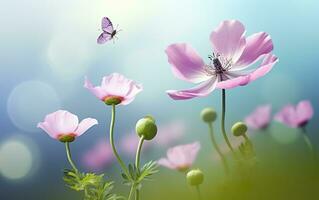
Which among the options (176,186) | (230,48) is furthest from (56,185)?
(230,48)

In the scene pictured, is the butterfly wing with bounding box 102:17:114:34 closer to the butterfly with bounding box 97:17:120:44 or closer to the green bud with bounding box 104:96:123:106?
the butterfly with bounding box 97:17:120:44

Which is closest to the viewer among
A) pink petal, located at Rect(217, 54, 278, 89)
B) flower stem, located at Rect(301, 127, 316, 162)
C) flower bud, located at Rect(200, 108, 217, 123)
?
pink petal, located at Rect(217, 54, 278, 89)

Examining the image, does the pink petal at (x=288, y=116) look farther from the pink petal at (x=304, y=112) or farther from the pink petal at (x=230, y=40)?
the pink petal at (x=230, y=40)

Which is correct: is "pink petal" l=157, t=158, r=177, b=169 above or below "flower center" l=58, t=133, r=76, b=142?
below

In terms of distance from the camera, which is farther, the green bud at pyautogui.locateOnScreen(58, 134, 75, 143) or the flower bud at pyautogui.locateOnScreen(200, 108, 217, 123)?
the flower bud at pyautogui.locateOnScreen(200, 108, 217, 123)

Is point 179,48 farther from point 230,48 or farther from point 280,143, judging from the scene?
point 280,143

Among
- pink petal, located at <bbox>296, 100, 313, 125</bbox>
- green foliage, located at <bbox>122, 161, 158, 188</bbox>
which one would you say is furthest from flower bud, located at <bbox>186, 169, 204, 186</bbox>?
pink petal, located at <bbox>296, 100, 313, 125</bbox>
